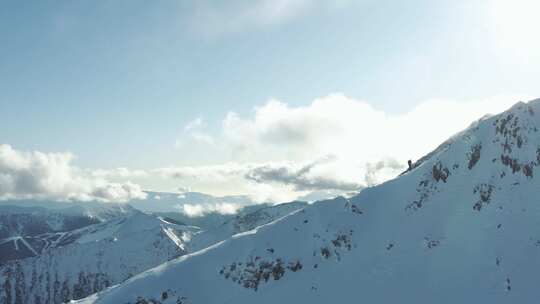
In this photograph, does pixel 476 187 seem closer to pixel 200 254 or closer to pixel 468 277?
pixel 468 277

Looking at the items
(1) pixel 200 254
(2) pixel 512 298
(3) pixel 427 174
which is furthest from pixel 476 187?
(1) pixel 200 254

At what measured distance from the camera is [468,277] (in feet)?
179

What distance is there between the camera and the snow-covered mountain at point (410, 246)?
55781 millimetres

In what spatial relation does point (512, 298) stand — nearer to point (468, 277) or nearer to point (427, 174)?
point (468, 277)

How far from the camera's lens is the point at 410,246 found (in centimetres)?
6569

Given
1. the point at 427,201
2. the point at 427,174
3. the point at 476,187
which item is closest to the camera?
the point at 476,187

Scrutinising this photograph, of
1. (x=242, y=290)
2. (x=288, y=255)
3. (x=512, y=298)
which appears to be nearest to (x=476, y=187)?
(x=512, y=298)

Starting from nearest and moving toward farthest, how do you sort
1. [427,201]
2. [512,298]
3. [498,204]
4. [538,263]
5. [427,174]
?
[512,298] → [538,263] → [498,204] → [427,201] → [427,174]

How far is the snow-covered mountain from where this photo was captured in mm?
55781

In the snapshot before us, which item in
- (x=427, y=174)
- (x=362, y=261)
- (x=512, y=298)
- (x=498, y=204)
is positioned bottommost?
(x=512, y=298)

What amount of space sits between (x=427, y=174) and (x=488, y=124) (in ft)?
44.0

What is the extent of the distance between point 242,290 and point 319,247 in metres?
14.7

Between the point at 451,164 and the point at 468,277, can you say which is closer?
the point at 468,277

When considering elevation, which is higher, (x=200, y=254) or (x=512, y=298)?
(x=200, y=254)
